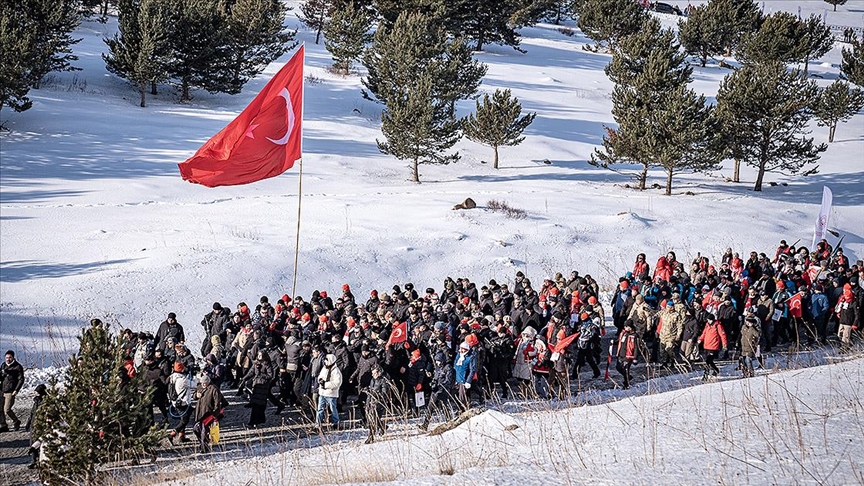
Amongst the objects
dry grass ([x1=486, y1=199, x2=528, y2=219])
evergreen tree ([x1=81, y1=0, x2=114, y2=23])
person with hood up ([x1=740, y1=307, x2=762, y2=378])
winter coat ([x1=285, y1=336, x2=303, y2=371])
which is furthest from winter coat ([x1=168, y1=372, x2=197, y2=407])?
evergreen tree ([x1=81, y1=0, x2=114, y2=23])

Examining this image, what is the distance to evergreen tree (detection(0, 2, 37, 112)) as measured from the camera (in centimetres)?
3675

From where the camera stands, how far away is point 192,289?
20.4 meters

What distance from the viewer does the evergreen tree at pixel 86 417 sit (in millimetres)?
8297

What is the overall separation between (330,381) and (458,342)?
315cm

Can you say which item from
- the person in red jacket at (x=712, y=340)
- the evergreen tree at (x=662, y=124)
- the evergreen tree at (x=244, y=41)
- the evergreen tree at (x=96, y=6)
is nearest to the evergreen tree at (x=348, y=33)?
the evergreen tree at (x=244, y=41)

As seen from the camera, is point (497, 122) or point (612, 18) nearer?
point (497, 122)

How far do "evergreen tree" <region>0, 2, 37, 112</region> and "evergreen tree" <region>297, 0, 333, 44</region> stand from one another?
30668mm

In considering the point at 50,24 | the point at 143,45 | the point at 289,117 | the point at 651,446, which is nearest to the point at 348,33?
the point at 143,45

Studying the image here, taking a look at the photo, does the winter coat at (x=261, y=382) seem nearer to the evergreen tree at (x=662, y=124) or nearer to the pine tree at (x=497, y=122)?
the evergreen tree at (x=662, y=124)

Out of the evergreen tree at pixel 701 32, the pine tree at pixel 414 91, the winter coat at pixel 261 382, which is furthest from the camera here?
the evergreen tree at pixel 701 32

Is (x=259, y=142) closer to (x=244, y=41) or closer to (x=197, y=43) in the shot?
(x=197, y=43)

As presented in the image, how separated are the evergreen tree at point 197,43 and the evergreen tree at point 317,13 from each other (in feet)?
62.5

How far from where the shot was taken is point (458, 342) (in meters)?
14.7

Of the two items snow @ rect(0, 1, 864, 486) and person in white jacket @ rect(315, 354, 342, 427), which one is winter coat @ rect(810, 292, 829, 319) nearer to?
snow @ rect(0, 1, 864, 486)
